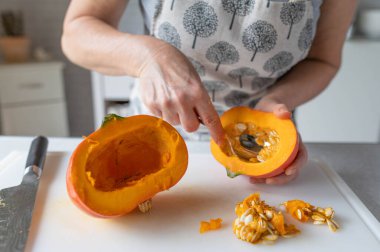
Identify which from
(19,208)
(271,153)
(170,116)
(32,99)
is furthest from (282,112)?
(32,99)

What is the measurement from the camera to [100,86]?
190cm

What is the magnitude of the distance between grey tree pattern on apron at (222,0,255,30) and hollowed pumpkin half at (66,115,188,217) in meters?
0.26

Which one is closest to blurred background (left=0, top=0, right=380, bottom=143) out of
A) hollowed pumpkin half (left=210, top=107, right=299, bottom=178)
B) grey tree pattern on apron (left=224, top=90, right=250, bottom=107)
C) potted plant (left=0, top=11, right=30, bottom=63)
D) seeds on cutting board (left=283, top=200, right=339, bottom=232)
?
potted plant (left=0, top=11, right=30, bottom=63)

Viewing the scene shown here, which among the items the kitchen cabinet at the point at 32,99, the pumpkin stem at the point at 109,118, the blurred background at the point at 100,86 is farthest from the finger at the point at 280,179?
the kitchen cabinet at the point at 32,99

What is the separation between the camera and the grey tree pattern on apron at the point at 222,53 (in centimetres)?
73

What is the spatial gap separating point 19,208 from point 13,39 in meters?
1.56

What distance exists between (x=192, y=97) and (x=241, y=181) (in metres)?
0.17

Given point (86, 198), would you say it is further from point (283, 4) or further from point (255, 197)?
point (283, 4)

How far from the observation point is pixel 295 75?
80 centimetres

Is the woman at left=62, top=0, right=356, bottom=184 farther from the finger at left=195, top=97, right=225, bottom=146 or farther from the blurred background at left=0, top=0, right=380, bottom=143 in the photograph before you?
the blurred background at left=0, top=0, right=380, bottom=143

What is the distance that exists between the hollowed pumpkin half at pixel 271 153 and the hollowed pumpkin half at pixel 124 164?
8 centimetres

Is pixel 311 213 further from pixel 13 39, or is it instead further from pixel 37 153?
pixel 13 39

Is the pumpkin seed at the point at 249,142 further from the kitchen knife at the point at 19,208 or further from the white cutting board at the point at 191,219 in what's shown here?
the kitchen knife at the point at 19,208

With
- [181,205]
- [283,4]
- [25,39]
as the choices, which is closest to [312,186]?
[181,205]
